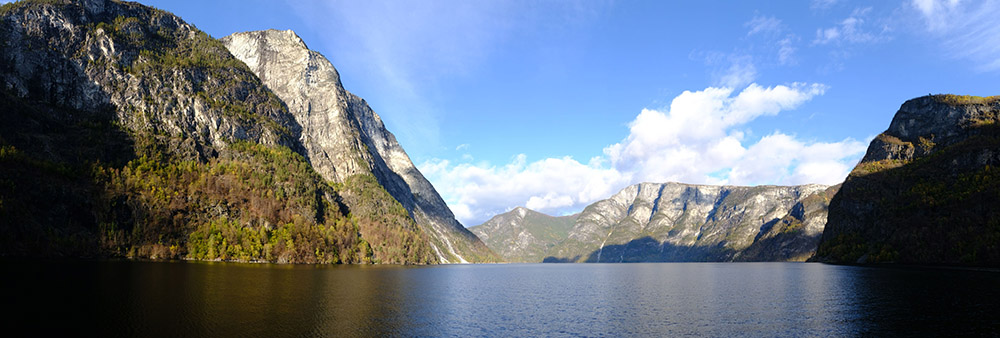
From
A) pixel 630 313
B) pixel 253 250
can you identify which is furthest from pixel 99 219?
pixel 630 313

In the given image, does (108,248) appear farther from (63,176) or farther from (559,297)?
(559,297)

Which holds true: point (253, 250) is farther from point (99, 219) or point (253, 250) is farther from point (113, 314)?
point (113, 314)

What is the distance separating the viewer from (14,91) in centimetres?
19425

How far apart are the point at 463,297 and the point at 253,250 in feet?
447

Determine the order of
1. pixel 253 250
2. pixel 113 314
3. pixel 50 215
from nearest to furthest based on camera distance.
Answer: pixel 113 314 < pixel 50 215 < pixel 253 250

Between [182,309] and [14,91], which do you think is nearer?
[182,309]

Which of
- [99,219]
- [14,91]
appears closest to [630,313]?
[99,219]

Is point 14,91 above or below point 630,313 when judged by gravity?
above

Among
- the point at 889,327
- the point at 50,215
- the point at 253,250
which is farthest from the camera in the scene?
the point at 253,250

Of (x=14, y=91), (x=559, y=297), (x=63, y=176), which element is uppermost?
(x=14, y=91)

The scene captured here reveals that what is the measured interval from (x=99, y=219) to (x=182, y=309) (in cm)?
14683

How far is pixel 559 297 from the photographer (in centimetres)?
8938

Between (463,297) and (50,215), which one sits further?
(50,215)

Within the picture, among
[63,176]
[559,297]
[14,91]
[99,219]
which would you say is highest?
[14,91]
